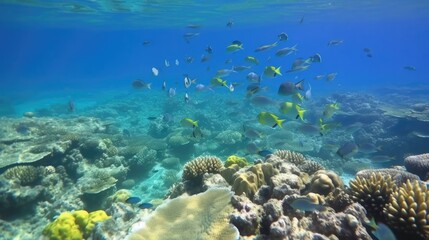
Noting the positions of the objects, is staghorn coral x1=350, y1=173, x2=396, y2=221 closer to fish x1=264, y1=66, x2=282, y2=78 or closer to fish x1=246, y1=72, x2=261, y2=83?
fish x1=264, y1=66, x2=282, y2=78

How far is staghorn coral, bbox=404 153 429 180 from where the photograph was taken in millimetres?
7379

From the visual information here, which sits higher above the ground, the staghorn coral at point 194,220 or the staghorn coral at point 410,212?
the staghorn coral at point 410,212

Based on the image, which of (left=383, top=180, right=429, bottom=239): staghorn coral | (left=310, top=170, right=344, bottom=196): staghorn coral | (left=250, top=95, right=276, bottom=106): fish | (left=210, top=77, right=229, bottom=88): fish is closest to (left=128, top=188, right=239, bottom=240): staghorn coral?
(left=310, top=170, right=344, bottom=196): staghorn coral

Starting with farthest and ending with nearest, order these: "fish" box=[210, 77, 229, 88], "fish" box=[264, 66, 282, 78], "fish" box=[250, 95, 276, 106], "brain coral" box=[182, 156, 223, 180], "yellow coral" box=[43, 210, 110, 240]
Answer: "fish" box=[250, 95, 276, 106] → "fish" box=[210, 77, 229, 88] → "fish" box=[264, 66, 282, 78] → "brain coral" box=[182, 156, 223, 180] → "yellow coral" box=[43, 210, 110, 240]

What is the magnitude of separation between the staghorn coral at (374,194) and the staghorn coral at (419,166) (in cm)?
352

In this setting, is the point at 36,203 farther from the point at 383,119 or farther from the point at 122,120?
the point at 383,119

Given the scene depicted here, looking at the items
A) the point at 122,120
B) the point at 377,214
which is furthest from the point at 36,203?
the point at 122,120

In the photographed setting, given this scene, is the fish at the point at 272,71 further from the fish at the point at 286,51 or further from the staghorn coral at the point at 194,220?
the staghorn coral at the point at 194,220

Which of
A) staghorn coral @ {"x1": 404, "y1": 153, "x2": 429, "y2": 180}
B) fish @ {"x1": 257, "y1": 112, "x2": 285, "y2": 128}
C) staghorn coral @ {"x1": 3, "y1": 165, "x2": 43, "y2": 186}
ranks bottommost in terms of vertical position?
staghorn coral @ {"x1": 3, "y1": 165, "x2": 43, "y2": 186}

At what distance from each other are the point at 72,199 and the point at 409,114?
1946cm

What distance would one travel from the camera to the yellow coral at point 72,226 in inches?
230

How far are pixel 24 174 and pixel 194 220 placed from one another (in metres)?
8.17

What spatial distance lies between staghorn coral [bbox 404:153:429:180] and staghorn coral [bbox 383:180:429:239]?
3.82 metres

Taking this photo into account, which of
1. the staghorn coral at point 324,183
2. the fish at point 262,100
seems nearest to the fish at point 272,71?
the fish at point 262,100
